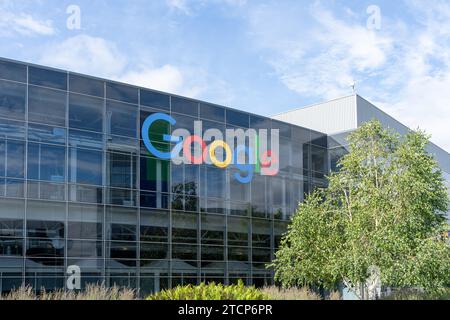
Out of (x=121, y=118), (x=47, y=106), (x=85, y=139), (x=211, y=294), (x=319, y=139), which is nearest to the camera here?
(x=211, y=294)

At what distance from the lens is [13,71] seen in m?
25.8

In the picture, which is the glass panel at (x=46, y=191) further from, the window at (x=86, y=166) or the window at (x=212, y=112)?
the window at (x=212, y=112)

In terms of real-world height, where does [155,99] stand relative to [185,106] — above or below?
above

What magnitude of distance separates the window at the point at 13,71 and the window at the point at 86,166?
13.0 ft

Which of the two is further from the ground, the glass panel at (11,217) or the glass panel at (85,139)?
the glass panel at (85,139)

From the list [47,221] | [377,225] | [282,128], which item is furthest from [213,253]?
[377,225]

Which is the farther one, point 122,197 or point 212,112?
point 212,112

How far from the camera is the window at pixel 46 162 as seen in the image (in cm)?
2592

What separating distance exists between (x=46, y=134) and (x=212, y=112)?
33.1 feet

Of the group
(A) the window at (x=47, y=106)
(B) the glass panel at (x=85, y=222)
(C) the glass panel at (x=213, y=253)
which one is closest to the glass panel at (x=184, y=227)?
(C) the glass panel at (x=213, y=253)

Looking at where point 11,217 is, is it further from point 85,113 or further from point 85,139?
point 85,113

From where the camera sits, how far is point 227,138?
3359cm

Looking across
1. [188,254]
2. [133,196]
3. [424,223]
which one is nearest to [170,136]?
[133,196]

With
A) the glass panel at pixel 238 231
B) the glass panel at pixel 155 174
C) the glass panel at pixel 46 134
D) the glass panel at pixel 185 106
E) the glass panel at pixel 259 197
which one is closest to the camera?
the glass panel at pixel 46 134
